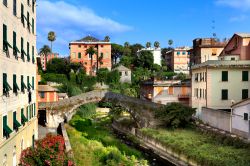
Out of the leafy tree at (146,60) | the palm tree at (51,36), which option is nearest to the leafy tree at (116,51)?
the leafy tree at (146,60)

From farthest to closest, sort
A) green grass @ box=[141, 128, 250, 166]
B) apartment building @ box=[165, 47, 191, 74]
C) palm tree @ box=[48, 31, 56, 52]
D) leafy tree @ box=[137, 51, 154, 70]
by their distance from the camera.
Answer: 1. apartment building @ box=[165, 47, 191, 74]
2. palm tree @ box=[48, 31, 56, 52]
3. leafy tree @ box=[137, 51, 154, 70]
4. green grass @ box=[141, 128, 250, 166]

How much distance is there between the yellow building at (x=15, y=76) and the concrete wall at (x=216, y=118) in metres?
17.3

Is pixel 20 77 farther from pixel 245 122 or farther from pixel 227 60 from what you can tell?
pixel 227 60

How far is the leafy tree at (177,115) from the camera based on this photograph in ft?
128

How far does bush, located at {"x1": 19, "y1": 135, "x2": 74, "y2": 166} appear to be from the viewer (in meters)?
17.4

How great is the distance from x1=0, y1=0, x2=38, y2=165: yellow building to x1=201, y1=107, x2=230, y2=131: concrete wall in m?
17.3

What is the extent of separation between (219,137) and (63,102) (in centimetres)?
2243

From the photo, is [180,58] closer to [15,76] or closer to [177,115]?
[177,115]

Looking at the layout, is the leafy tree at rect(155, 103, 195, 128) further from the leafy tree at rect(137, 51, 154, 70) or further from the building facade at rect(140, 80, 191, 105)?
the leafy tree at rect(137, 51, 154, 70)

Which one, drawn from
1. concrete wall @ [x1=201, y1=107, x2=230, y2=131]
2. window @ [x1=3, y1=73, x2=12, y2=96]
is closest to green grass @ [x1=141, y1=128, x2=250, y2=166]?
concrete wall @ [x1=201, y1=107, x2=230, y2=131]

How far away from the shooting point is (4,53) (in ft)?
56.9

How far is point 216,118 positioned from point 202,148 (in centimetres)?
684

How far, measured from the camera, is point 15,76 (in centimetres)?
2041

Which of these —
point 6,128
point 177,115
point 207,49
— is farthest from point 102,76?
point 6,128
